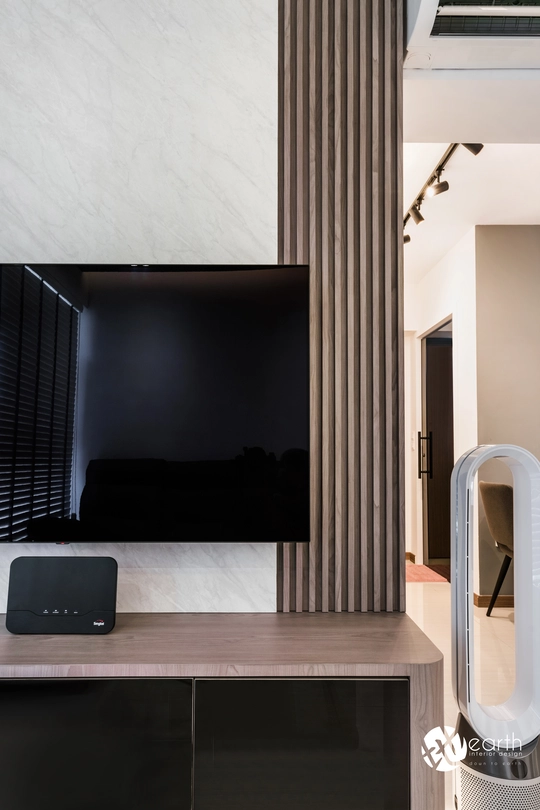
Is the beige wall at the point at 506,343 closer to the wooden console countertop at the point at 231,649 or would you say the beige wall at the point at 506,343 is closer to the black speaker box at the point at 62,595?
the wooden console countertop at the point at 231,649

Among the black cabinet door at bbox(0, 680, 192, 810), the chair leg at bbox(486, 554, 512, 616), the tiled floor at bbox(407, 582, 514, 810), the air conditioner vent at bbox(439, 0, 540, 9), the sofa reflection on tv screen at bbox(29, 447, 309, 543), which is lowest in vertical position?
the tiled floor at bbox(407, 582, 514, 810)

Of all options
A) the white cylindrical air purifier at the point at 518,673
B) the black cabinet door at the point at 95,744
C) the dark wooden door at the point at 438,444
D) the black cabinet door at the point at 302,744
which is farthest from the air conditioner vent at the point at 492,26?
the dark wooden door at the point at 438,444

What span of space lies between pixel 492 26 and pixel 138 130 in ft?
3.66

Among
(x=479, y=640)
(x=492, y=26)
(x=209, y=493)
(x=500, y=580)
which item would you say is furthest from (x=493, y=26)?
(x=500, y=580)

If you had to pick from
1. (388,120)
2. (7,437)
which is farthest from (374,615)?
(388,120)

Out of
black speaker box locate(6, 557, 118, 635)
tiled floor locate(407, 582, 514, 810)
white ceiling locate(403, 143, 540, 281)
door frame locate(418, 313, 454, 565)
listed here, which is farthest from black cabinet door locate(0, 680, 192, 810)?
door frame locate(418, 313, 454, 565)

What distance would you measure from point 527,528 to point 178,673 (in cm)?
94

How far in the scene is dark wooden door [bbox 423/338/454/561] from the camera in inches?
223

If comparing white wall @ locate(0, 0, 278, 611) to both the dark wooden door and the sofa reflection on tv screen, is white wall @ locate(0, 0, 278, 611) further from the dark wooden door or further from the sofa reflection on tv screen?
the dark wooden door

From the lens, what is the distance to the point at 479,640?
131 inches

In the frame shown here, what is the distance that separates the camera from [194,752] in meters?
1.34

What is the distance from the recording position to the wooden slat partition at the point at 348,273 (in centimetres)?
179

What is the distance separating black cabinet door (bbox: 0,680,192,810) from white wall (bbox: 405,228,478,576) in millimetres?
3295

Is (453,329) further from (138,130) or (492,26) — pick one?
(138,130)
